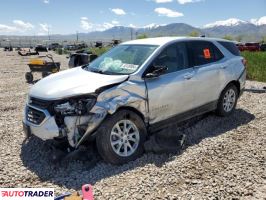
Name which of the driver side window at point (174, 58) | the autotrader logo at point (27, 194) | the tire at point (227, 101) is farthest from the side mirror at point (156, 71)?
the autotrader logo at point (27, 194)

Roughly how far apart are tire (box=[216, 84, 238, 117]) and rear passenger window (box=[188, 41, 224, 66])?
2.51ft

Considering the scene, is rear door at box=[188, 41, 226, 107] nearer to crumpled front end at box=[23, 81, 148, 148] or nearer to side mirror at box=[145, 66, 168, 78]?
side mirror at box=[145, 66, 168, 78]

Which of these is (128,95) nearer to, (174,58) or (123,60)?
(123,60)

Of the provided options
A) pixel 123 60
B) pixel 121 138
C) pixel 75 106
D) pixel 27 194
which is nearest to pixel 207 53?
pixel 123 60

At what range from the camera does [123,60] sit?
5.68m

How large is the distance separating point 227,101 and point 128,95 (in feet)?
10.2

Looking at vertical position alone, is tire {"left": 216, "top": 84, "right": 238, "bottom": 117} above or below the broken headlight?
below

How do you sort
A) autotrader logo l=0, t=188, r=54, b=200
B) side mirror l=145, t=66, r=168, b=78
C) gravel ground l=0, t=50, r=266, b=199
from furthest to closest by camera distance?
1. side mirror l=145, t=66, r=168, b=78
2. gravel ground l=0, t=50, r=266, b=199
3. autotrader logo l=0, t=188, r=54, b=200

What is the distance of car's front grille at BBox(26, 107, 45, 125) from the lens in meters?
4.74

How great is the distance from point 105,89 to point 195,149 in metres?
1.97

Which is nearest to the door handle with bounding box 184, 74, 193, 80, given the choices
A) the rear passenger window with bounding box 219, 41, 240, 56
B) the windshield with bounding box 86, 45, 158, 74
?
the windshield with bounding box 86, 45, 158, 74

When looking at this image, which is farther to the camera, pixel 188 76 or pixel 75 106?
pixel 188 76

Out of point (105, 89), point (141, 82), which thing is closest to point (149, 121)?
point (141, 82)

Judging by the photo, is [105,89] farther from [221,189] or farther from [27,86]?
[27,86]
